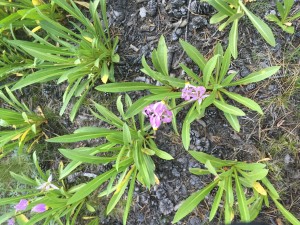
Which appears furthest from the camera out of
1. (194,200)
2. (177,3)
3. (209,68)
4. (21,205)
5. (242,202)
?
(21,205)

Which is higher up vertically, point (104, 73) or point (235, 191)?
point (104, 73)

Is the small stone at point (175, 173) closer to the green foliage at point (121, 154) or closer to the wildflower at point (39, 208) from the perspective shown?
the green foliage at point (121, 154)

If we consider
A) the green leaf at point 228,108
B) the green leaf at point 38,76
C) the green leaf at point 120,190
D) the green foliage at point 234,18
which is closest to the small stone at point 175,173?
the green leaf at point 120,190

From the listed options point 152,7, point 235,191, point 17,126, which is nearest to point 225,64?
point 152,7

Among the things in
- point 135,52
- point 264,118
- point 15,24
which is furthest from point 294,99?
point 15,24

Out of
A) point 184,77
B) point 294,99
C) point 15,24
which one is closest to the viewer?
point 294,99

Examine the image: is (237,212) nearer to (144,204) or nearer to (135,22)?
(144,204)

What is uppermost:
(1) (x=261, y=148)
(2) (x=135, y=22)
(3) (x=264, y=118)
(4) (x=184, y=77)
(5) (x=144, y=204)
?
(2) (x=135, y=22)

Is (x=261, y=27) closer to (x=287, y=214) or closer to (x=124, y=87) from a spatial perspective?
(x=124, y=87)
